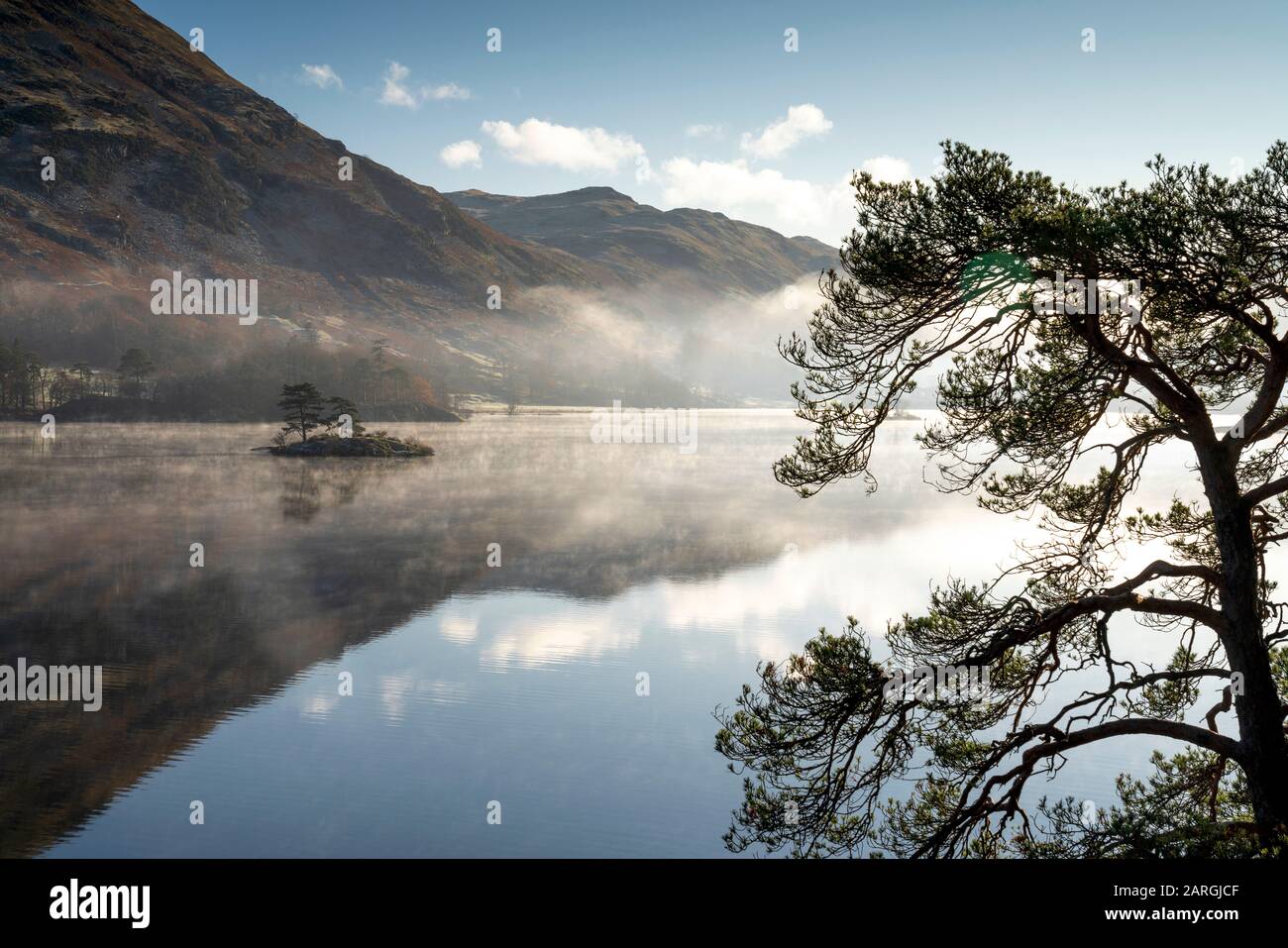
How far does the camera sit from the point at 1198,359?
11109 mm

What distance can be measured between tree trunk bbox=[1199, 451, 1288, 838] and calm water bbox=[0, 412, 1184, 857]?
8.38 m

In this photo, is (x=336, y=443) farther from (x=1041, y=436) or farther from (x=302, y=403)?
(x=1041, y=436)

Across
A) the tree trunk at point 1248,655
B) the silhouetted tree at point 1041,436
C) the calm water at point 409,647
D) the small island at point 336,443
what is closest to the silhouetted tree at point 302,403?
the small island at point 336,443

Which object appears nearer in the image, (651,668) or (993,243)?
(993,243)

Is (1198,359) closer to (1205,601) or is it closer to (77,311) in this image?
(1205,601)

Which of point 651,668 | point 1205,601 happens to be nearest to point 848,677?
point 1205,601

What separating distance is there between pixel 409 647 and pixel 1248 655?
822 inches

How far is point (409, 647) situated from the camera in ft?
83.6

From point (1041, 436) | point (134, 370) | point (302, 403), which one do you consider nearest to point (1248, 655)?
point (1041, 436)

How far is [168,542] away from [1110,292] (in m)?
37.0

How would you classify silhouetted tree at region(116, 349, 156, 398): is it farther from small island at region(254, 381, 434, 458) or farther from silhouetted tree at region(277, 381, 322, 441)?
small island at region(254, 381, 434, 458)

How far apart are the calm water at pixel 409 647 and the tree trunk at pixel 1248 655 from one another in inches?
330

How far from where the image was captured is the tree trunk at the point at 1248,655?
9039 millimetres

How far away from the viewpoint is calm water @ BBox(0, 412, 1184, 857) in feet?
49.9
